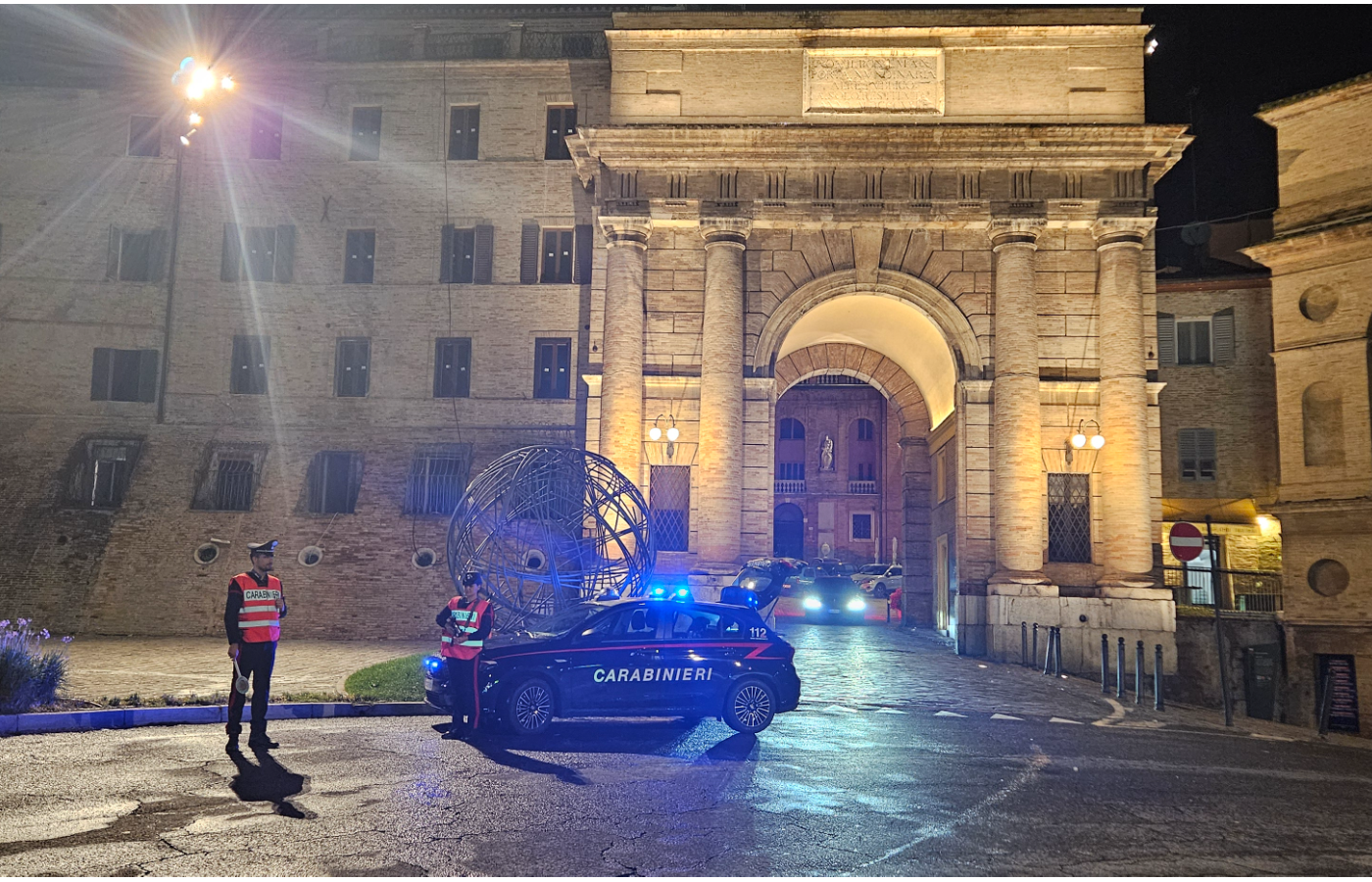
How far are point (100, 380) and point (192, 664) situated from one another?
1364 centimetres

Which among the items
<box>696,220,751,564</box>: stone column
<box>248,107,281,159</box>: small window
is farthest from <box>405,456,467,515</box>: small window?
<box>248,107,281,159</box>: small window

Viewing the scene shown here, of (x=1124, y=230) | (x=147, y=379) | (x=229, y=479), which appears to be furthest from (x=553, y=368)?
(x=1124, y=230)

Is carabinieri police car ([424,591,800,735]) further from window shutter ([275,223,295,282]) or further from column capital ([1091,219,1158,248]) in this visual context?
window shutter ([275,223,295,282])

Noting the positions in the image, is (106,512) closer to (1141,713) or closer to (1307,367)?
(1141,713)

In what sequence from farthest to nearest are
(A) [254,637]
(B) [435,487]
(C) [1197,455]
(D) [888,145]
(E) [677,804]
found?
(C) [1197,455] → (B) [435,487] → (D) [888,145] → (A) [254,637] → (E) [677,804]

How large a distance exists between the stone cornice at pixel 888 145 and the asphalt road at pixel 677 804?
14882mm

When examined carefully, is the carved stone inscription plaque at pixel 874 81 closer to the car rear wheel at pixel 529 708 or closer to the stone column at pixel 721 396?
the stone column at pixel 721 396

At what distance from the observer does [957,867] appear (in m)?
6.68

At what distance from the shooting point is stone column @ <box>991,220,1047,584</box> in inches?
893

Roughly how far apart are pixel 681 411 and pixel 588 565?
6548 mm

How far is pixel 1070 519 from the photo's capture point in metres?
23.5

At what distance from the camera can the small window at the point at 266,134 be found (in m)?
28.5

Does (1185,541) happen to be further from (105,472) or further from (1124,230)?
(105,472)

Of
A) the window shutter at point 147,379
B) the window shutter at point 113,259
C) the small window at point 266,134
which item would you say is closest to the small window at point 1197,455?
the small window at point 266,134
